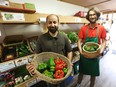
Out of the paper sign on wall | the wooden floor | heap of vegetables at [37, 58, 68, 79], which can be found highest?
the paper sign on wall

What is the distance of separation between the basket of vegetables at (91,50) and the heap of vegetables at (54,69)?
52 cm

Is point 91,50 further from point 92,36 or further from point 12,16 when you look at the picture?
point 12,16

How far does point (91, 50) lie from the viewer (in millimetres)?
1451

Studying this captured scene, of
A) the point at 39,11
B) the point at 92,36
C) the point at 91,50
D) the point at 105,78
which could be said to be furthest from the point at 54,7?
the point at 105,78

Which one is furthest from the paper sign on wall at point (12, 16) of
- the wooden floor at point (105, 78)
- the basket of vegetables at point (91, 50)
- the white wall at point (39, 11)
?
the wooden floor at point (105, 78)

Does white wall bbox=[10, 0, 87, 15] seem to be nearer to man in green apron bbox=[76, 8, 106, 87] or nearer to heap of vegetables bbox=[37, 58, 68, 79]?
man in green apron bbox=[76, 8, 106, 87]

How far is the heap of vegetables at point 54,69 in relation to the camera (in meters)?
0.95

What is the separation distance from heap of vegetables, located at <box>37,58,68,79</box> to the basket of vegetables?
52 centimetres

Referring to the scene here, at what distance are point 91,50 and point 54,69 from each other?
71 cm

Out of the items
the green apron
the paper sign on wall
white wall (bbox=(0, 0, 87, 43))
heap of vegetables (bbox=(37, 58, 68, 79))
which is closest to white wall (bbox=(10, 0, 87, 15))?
white wall (bbox=(0, 0, 87, 43))

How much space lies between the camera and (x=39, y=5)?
1688 mm

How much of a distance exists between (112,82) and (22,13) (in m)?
2.21

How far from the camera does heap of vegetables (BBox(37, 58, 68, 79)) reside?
951 millimetres

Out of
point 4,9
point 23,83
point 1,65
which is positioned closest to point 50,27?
point 4,9
